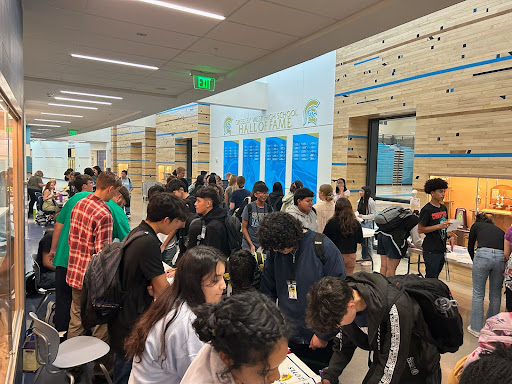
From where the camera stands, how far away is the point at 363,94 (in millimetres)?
8047

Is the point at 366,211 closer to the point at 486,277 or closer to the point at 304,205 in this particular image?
the point at 486,277

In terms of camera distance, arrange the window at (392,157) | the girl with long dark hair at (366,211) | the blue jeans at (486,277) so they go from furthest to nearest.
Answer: the window at (392,157) < the girl with long dark hair at (366,211) < the blue jeans at (486,277)

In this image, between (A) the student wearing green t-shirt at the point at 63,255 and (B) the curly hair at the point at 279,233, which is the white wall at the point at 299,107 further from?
(B) the curly hair at the point at 279,233

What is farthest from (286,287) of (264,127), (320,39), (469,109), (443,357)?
(264,127)

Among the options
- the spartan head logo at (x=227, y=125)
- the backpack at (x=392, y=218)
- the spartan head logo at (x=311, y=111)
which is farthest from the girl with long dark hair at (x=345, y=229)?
the spartan head logo at (x=227, y=125)

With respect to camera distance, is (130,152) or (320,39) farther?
(130,152)

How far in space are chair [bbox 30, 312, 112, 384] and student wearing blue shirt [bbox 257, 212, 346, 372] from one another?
1358 millimetres

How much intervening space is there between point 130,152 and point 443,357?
21.6 m

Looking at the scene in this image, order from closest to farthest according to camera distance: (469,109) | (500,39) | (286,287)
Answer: (286,287), (500,39), (469,109)

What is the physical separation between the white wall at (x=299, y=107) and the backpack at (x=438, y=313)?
7.63m

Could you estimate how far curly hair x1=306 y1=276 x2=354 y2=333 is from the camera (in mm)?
1520

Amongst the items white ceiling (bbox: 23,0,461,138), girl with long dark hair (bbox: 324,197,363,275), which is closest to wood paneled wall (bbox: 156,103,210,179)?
white ceiling (bbox: 23,0,461,138)

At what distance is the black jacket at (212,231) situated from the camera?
354 cm

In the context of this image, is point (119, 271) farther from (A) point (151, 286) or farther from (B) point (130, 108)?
(B) point (130, 108)
